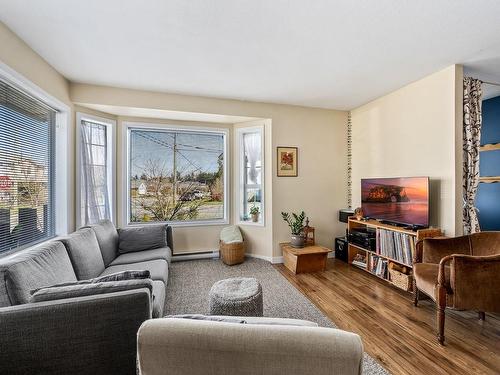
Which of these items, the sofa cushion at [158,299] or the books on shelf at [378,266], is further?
the books on shelf at [378,266]

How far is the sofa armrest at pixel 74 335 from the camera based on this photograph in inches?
43.8

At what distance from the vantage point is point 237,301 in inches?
70.7

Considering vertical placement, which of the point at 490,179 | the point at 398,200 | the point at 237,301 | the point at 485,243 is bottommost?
the point at 237,301

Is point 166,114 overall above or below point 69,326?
above

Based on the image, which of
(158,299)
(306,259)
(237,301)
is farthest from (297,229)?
(158,299)

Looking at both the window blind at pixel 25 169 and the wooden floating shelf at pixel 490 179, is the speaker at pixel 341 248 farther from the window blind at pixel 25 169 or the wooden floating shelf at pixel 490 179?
the window blind at pixel 25 169

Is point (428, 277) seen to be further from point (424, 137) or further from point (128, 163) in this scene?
point (128, 163)

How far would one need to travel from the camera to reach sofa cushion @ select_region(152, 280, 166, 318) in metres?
1.62

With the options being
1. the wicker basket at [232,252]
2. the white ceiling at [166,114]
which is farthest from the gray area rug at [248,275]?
the white ceiling at [166,114]

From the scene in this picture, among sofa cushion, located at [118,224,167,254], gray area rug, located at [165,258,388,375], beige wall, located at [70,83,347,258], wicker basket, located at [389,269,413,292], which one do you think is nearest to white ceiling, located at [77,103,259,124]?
beige wall, located at [70,83,347,258]

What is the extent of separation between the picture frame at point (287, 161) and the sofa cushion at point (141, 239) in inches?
81.0

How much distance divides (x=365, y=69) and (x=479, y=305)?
8.23 feet

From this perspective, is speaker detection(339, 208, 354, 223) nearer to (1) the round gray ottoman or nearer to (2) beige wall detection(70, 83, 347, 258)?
(2) beige wall detection(70, 83, 347, 258)

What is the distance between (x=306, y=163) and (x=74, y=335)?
3611 mm
